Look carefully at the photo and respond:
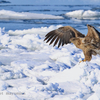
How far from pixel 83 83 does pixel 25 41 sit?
3713 millimetres

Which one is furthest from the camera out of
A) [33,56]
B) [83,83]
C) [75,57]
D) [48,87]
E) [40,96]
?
[33,56]

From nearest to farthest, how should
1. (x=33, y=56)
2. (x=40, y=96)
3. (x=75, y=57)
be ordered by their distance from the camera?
(x=40, y=96) → (x=75, y=57) → (x=33, y=56)

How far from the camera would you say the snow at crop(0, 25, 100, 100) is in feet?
12.4

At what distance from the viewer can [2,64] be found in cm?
568

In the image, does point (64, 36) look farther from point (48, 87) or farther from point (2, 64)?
point (48, 87)

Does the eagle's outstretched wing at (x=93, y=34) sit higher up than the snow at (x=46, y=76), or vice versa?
the eagle's outstretched wing at (x=93, y=34)

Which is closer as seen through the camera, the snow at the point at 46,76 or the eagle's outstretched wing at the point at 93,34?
the snow at the point at 46,76

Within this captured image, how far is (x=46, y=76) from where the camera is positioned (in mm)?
4770

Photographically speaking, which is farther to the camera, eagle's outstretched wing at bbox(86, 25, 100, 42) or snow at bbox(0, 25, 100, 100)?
eagle's outstretched wing at bbox(86, 25, 100, 42)

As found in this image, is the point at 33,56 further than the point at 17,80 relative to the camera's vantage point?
Yes

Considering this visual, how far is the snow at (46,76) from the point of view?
3.78 metres

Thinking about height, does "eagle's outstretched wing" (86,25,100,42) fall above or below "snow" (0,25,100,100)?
above

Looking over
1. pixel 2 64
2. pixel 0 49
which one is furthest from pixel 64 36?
pixel 0 49

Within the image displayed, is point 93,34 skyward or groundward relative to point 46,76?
skyward
